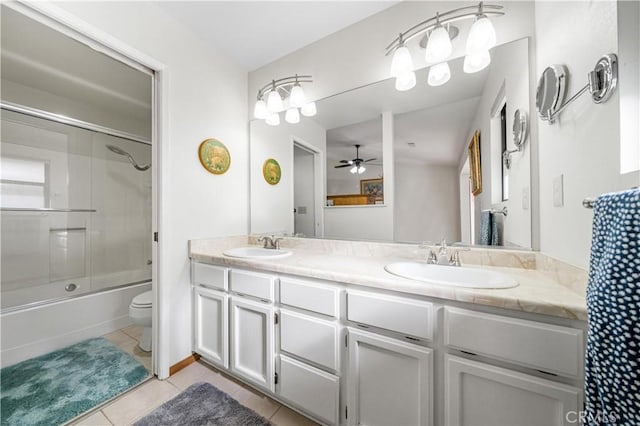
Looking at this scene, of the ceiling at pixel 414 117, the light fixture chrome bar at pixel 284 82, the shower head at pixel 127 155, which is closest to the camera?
the ceiling at pixel 414 117

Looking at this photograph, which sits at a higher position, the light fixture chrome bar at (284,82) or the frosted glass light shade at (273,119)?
the light fixture chrome bar at (284,82)

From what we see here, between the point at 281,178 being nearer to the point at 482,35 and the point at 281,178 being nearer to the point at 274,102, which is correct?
the point at 274,102

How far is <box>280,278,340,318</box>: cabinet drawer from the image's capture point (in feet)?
3.59

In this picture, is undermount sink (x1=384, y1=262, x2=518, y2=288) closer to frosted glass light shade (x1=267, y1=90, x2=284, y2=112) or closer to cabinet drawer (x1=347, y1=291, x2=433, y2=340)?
cabinet drawer (x1=347, y1=291, x2=433, y2=340)

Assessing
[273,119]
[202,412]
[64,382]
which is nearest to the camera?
[202,412]

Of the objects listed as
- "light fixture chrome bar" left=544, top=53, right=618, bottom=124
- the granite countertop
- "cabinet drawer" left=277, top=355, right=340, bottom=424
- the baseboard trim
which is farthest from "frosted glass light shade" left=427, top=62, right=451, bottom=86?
the baseboard trim

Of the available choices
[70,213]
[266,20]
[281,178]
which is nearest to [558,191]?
[281,178]

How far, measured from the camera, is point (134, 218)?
2.95m

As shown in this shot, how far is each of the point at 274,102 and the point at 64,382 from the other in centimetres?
241

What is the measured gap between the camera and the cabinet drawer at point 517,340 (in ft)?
2.26

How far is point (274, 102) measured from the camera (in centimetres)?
191

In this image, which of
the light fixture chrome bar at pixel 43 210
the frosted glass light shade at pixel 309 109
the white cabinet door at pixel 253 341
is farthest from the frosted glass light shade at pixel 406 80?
the light fixture chrome bar at pixel 43 210

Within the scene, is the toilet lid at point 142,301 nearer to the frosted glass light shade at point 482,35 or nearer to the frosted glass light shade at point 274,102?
the frosted glass light shade at point 274,102

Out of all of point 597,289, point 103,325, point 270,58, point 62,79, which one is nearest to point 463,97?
point 597,289
